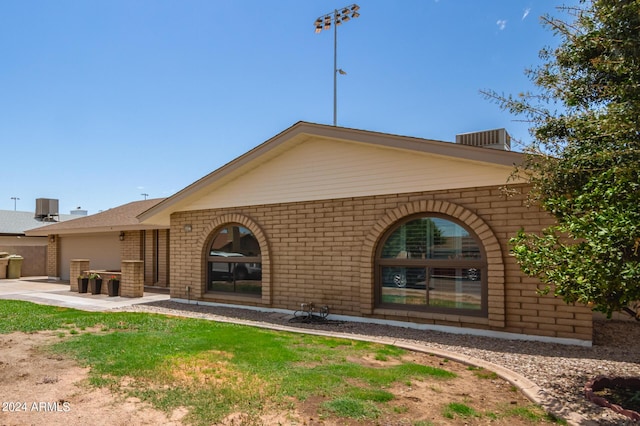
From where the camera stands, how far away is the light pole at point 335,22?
Result: 65.4 feet

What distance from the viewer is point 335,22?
2053 cm

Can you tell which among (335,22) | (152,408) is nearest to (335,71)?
(335,22)

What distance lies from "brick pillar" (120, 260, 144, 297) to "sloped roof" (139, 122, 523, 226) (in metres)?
1.77

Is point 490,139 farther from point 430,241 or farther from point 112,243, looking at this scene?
point 112,243

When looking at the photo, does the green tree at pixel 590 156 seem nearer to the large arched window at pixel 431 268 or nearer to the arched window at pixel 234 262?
the large arched window at pixel 431 268

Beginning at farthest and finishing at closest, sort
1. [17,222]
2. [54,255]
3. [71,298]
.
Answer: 1. [17,222]
2. [54,255]
3. [71,298]

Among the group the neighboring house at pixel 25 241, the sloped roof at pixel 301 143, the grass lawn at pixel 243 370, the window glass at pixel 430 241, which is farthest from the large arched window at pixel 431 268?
the neighboring house at pixel 25 241

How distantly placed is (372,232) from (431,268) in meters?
1.50

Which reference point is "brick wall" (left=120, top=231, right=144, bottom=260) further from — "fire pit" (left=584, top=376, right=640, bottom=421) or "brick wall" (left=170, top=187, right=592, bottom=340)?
"fire pit" (left=584, top=376, right=640, bottom=421)

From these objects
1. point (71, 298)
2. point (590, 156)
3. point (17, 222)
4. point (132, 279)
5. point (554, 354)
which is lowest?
point (71, 298)

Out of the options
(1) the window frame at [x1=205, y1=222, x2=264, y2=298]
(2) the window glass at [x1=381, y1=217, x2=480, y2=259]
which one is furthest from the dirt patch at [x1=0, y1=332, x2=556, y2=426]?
(1) the window frame at [x1=205, y1=222, x2=264, y2=298]

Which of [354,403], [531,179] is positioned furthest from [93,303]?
[531,179]

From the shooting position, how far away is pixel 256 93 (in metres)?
15.6

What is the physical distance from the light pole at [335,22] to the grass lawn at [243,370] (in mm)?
14952
